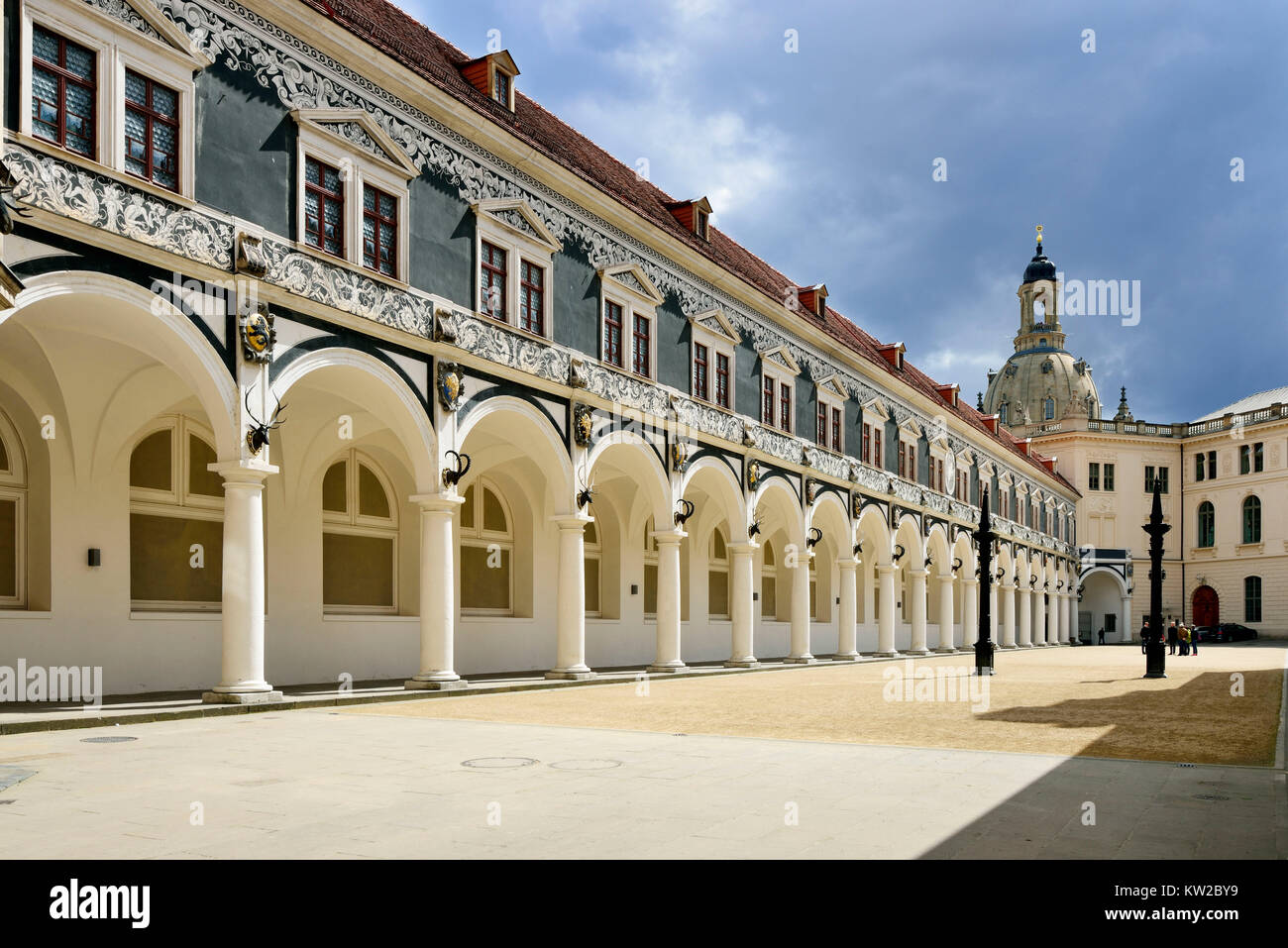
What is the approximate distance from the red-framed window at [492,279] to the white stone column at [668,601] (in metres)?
7.30

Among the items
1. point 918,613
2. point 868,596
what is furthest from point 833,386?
point 868,596

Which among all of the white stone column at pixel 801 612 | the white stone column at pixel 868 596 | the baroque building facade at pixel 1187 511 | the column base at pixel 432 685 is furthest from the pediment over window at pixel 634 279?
the baroque building facade at pixel 1187 511

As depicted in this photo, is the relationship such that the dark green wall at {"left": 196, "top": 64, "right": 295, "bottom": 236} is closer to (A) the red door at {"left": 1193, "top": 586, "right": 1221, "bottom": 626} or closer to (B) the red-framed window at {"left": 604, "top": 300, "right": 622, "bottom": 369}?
(B) the red-framed window at {"left": 604, "top": 300, "right": 622, "bottom": 369}

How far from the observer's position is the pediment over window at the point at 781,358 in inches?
1230

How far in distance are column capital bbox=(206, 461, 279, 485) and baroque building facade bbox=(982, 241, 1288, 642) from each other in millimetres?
67806

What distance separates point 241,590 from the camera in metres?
14.8

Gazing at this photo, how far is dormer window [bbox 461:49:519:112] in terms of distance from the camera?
869 inches

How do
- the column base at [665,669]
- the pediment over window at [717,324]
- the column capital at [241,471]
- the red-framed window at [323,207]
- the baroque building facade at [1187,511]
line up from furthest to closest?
the baroque building facade at [1187,511] < the pediment over window at [717,324] < the column base at [665,669] < the red-framed window at [323,207] < the column capital at [241,471]

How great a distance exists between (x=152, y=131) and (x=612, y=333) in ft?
37.8

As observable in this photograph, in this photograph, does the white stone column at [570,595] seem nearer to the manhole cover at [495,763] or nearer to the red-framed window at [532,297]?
the red-framed window at [532,297]

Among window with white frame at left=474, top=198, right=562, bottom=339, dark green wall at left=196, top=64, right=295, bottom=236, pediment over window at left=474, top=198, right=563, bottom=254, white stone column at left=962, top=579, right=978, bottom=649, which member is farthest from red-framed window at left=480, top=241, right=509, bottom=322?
white stone column at left=962, top=579, right=978, bottom=649

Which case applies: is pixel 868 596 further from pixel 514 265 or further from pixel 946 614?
pixel 514 265

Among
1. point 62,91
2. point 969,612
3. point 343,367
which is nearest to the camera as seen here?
point 62,91
